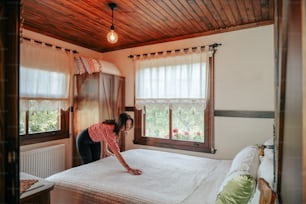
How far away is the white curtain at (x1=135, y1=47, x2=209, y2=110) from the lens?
10.5 feet

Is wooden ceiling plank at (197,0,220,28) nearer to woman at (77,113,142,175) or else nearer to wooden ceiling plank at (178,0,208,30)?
wooden ceiling plank at (178,0,208,30)

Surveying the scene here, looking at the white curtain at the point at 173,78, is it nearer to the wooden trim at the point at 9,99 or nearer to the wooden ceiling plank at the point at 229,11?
the wooden ceiling plank at the point at 229,11

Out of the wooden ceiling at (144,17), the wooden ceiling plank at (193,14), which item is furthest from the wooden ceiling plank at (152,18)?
the wooden ceiling plank at (193,14)

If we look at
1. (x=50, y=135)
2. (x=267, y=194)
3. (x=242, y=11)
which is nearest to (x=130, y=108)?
(x=50, y=135)

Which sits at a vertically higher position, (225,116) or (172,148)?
(225,116)

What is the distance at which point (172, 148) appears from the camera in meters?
3.52

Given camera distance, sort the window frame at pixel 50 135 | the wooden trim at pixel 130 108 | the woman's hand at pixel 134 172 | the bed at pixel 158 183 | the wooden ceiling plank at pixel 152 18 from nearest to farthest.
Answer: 1. the bed at pixel 158 183
2. the woman's hand at pixel 134 172
3. the wooden ceiling plank at pixel 152 18
4. the window frame at pixel 50 135
5. the wooden trim at pixel 130 108

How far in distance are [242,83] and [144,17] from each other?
1.74 m

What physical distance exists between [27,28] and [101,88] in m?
1.41

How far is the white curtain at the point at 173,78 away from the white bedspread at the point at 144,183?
1.17 metres

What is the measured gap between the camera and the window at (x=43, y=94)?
2.88 meters

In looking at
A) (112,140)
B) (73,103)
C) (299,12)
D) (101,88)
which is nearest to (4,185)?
(299,12)

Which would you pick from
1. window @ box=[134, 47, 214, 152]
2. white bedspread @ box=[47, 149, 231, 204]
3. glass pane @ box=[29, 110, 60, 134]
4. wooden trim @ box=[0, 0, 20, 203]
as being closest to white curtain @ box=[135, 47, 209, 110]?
window @ box=[134, 47, 214, 152]

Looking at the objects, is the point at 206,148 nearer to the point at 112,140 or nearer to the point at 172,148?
the point at 172,148
